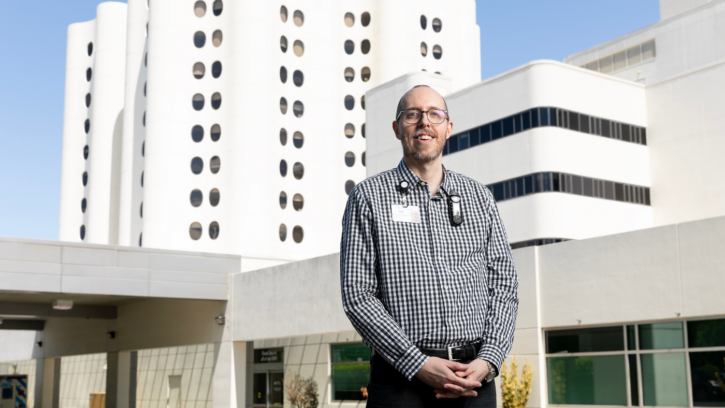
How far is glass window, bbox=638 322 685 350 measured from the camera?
1770 centimetres

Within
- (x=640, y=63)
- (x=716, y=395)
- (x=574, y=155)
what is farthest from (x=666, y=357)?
(x=640, y=63)

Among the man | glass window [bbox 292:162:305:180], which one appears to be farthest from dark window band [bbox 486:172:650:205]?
the man

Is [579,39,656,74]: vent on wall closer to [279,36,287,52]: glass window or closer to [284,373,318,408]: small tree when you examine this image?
[279,36,287,52]: glass window

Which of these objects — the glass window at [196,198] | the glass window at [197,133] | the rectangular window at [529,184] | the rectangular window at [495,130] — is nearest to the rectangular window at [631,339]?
the rectangular window at [529,184]

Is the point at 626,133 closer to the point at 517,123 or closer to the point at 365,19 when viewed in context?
the point at 517,123

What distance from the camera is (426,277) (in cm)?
366

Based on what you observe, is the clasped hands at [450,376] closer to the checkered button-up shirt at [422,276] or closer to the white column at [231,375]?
the checkered button-up shirt at [422,276]

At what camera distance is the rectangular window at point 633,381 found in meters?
18.7

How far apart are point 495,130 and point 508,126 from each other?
0.78m

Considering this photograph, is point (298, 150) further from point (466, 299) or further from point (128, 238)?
point (466, 299)

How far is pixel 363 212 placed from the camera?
12.4ft

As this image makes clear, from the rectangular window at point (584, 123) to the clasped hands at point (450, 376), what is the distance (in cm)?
3705

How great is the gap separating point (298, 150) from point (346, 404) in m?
30.2

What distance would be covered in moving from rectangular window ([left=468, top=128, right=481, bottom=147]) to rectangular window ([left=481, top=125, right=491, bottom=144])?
11.9 inches
